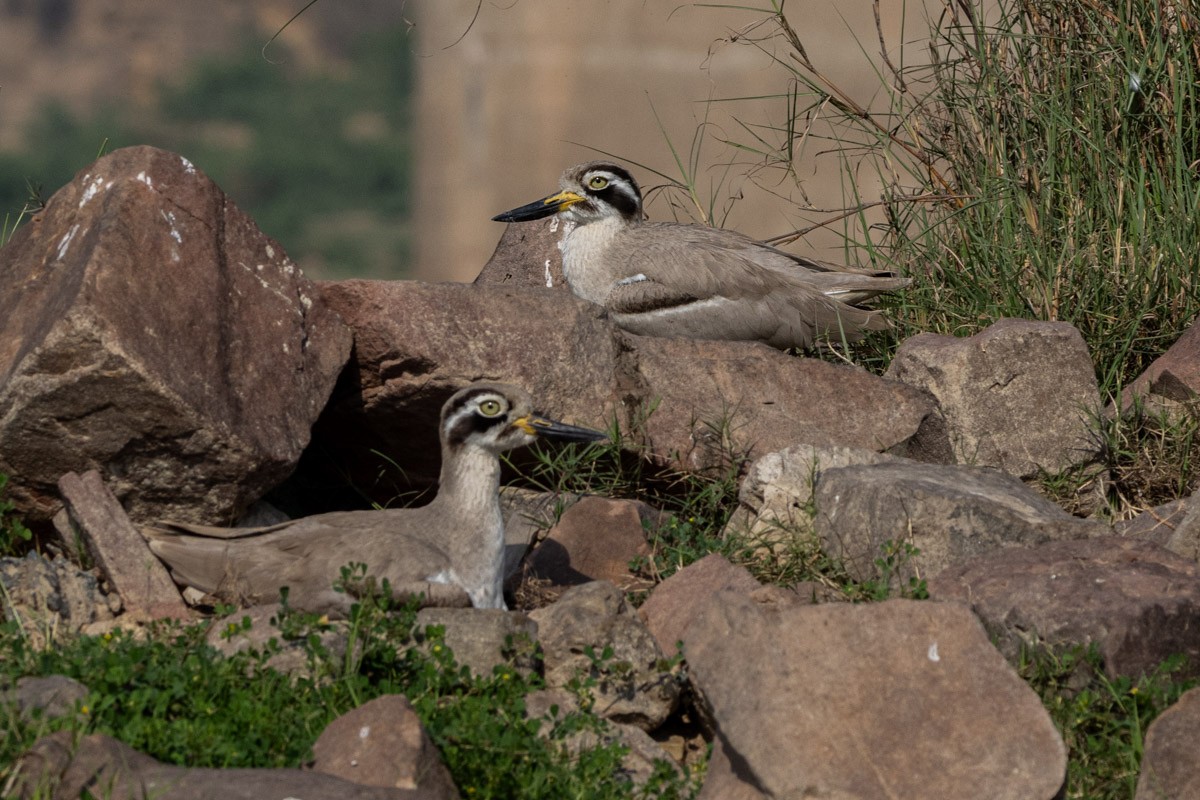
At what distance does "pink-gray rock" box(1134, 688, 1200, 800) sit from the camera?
4500 millimetres

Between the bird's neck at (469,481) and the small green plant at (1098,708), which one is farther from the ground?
the bird's neck at (469,481)

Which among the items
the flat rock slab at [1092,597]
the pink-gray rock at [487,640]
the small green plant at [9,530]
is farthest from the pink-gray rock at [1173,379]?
the small green plant at [9,530]

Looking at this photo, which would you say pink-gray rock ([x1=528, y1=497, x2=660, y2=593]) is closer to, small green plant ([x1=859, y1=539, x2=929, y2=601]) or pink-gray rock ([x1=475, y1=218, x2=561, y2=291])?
small green plant ([x1=859, y1=539, x2=929, y2=601])

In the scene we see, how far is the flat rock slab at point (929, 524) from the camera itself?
18.9ft

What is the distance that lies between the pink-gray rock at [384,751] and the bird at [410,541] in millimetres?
858

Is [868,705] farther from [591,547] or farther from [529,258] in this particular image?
[529,258]

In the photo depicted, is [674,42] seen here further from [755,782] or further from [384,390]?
[755,782]

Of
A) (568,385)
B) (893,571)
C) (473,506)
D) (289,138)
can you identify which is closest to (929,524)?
(893,571)

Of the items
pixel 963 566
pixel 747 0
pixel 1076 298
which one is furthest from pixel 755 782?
pixel 747 0

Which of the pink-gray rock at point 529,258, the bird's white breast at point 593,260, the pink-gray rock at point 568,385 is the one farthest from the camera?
the pink-gray rock at point 529,258

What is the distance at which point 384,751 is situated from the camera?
14.4 ft

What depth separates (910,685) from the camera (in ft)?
15.0

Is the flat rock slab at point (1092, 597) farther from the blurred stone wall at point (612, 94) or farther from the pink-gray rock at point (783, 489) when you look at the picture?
the blurred stone wall at point (612, 94)

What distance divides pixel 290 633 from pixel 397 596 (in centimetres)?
51
